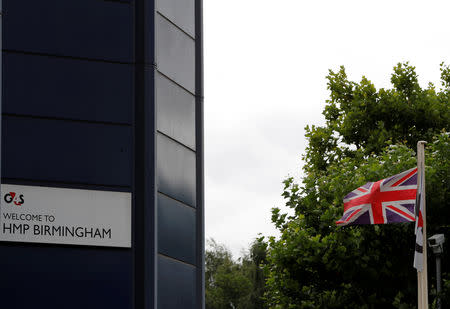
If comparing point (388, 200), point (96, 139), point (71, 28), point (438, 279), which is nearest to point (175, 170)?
point (96, 139)

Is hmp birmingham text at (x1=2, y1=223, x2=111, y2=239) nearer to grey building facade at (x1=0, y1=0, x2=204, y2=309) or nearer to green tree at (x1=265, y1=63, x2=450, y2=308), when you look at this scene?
grey building facade at (x1=0, y1=0, x2=204, y2=309)

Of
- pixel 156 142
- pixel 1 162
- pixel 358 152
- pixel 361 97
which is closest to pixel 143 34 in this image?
pixel 156 142

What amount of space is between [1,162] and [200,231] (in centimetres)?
505

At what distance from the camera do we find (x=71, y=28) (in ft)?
56.3

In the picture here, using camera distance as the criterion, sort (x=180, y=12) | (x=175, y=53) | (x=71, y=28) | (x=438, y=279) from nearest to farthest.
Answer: (x=71, y=28), (x=175, y=53), (x=180, y=12), (x=438, y=279)

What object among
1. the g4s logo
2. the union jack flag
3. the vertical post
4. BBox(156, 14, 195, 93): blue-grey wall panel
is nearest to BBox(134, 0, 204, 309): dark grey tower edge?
BBox(156, 14, 195, 93): blue-grey wall panel

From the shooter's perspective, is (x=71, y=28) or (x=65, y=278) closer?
(x=65, y=278)

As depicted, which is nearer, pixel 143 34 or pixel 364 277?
pixel 143 34

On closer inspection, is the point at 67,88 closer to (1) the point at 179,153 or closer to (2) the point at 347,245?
(1) the point at 179,153

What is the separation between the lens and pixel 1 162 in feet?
52.8

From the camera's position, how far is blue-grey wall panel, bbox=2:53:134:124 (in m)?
16.5

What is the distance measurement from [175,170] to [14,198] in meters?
3.83

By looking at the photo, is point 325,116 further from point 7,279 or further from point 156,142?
point 7,279

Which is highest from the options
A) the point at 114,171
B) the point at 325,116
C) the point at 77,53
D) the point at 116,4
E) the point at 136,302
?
the point at 325,116
